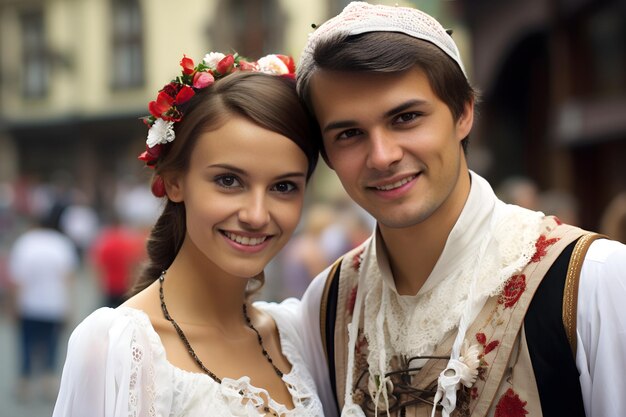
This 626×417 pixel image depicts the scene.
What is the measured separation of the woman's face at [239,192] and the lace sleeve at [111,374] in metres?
0.34

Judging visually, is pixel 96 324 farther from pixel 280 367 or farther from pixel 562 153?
pixel 562 153

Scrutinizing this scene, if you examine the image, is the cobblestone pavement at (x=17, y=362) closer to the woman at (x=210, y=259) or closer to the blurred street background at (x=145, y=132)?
the blurred street background at (x=145, y=132)

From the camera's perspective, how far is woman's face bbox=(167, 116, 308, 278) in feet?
7.10

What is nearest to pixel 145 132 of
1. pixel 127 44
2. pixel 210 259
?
pixel 127 44

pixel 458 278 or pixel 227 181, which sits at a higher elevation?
pixel 227 181

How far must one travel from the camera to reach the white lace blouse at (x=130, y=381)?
1969 millimetres

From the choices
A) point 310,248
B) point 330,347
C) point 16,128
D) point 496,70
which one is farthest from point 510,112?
point 16,128

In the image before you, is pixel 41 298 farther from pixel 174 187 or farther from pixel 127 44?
pixel 127 44

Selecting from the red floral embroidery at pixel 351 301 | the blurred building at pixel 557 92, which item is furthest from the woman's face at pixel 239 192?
the blurred building at pixel 557 92

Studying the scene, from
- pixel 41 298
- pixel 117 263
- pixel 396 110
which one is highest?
pixel 396 110

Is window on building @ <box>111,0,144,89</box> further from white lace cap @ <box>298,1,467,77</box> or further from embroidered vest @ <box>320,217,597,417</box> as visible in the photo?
embroidered vest @ <box>320,217,597,417</box>

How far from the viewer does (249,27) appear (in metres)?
19.4

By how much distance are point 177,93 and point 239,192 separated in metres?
0.37

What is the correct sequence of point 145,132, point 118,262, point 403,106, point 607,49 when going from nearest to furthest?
point 403,106 < point 118,262 < point 607,49 < point 145,132
